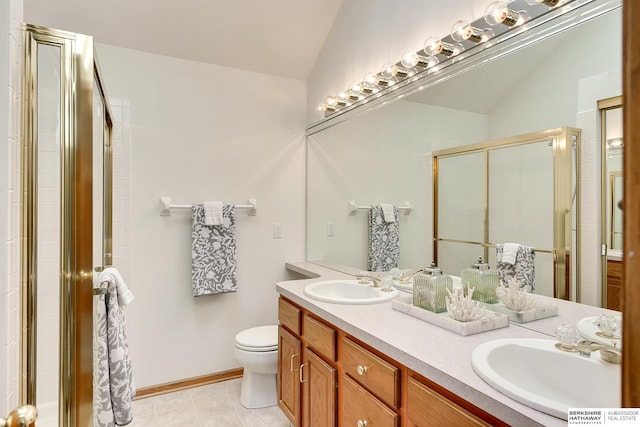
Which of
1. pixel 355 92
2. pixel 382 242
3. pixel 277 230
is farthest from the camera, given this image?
pixel 277 230

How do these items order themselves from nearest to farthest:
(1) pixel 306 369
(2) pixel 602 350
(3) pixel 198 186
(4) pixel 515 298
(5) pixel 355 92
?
1. (2) pixel 602 350
2. (4) pixel 515 298
3. (1) pixel 306 369
4. (5) pixel 355 92
5. (3) pixel 198 186

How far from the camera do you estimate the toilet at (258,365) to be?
2217mm

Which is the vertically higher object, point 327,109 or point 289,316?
point 327,109

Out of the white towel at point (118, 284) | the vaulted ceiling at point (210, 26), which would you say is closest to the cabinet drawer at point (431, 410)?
the white towel at point (118, 284)

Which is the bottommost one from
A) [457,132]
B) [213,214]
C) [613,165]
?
[213,214]

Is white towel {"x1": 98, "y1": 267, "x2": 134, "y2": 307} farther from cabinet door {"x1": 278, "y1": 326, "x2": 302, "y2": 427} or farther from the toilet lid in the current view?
the toilet lid

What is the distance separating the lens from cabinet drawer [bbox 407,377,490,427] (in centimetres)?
95

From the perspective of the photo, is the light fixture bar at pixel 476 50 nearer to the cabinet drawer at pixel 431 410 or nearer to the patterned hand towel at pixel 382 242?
the patterned hand towel at pixel 382 242

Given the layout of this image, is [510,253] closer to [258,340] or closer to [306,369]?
[306,369]

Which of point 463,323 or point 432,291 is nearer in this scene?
point 463,323

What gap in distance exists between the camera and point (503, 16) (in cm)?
140

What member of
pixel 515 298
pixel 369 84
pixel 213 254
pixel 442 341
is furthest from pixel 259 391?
pixel 369 84

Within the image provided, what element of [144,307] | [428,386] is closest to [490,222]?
[428,386]

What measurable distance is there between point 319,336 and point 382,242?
765mm
